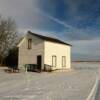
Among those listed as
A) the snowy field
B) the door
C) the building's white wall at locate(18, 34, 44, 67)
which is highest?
the building's white wall at locate(18, 34, 44, 67)

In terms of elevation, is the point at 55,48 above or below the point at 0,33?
below

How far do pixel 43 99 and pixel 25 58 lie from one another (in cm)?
2660

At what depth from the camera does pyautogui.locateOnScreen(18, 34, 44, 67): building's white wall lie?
1401 inches

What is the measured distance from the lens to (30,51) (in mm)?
36625

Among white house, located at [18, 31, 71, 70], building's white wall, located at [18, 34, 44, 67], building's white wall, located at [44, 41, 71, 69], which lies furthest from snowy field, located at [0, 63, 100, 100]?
building's white wall, located at [18, 34, 44, 67]

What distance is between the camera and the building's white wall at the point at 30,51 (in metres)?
35.6

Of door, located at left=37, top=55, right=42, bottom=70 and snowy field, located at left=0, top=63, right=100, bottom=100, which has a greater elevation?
door, located at left=37, top=55, right=42, bottom=70

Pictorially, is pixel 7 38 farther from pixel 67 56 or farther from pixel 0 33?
pixel 67 56

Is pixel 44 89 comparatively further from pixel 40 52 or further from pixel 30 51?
Result: pixel 30 51

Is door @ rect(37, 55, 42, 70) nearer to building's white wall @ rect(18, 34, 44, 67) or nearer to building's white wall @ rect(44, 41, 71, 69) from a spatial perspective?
building's white wall @ rect(18, 34, 44, 67)

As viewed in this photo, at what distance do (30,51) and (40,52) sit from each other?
1931 mm

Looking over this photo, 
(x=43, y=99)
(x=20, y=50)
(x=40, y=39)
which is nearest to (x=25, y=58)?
(x=20, y=50)

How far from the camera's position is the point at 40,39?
1400 inches

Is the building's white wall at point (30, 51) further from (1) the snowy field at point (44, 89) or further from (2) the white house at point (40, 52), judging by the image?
(1) the snowy field at point (44, 89)
